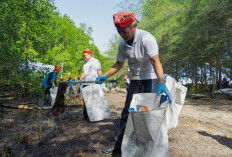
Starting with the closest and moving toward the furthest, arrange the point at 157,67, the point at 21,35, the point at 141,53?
1. the point at 157,67
2. the point at 141,53
3. the point at 21,35

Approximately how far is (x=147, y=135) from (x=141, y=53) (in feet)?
3.14

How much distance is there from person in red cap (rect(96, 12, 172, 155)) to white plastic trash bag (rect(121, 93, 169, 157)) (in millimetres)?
330

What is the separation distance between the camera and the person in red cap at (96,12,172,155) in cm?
187

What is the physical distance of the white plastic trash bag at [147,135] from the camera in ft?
4.81

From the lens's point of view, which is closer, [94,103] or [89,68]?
[94,103]

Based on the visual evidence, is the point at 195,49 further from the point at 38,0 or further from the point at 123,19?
the point at 123,19

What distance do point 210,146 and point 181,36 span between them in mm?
8039

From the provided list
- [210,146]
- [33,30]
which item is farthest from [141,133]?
[33,30]

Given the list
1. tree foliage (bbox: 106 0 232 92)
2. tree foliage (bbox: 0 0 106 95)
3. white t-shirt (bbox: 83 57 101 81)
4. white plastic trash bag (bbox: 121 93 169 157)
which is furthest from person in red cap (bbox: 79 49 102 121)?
tree foliage (bbox: 106 0 232 92)

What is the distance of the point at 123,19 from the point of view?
186cm

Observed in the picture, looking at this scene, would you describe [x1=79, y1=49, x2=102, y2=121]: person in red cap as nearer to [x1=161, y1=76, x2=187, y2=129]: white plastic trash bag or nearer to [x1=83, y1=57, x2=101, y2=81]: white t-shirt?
[x1=83, y1=57, x2=101, y2=81]: white t-shirt

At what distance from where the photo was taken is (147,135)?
1.50 metres

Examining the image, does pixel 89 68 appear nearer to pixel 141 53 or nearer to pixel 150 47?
pixel 141 53

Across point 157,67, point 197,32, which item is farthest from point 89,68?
point 197,32
